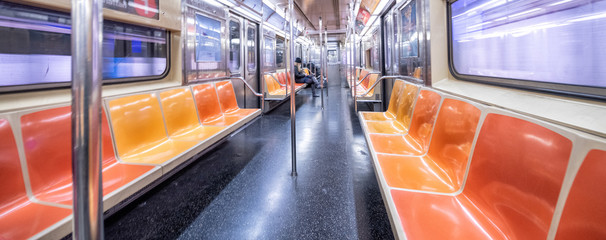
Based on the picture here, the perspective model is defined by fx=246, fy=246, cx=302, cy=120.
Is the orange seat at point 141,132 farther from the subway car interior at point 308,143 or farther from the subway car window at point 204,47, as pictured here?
the subway car window at point 204,47

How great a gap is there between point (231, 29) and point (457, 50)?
3660 mm

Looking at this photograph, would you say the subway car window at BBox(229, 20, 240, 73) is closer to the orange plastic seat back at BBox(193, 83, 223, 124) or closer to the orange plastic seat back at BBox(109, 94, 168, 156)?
the orange plastic seat back at BBox(193, 83, 223, 124)

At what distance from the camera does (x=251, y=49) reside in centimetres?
540

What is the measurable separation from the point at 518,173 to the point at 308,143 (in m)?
2.61

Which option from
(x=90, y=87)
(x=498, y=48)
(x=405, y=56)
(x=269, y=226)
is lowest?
(x=269, y=226)

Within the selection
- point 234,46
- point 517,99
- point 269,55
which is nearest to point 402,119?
point 517,99

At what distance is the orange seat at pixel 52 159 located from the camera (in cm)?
137

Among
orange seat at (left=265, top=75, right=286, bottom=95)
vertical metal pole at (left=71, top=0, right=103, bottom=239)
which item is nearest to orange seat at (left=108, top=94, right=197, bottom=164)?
vertical metal pole at (left=71, top=0, right=103, bottom=239)

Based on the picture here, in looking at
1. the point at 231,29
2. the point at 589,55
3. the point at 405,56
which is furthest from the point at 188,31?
the point at 589,55

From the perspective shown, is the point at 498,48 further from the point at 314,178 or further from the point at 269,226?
the point at 269,226

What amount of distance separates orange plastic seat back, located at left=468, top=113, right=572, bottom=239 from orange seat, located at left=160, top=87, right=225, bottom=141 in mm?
2184

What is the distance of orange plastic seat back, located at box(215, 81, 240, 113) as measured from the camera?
3631 millimetres

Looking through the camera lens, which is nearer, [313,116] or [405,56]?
[405,56]

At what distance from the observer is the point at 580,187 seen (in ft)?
2.31
